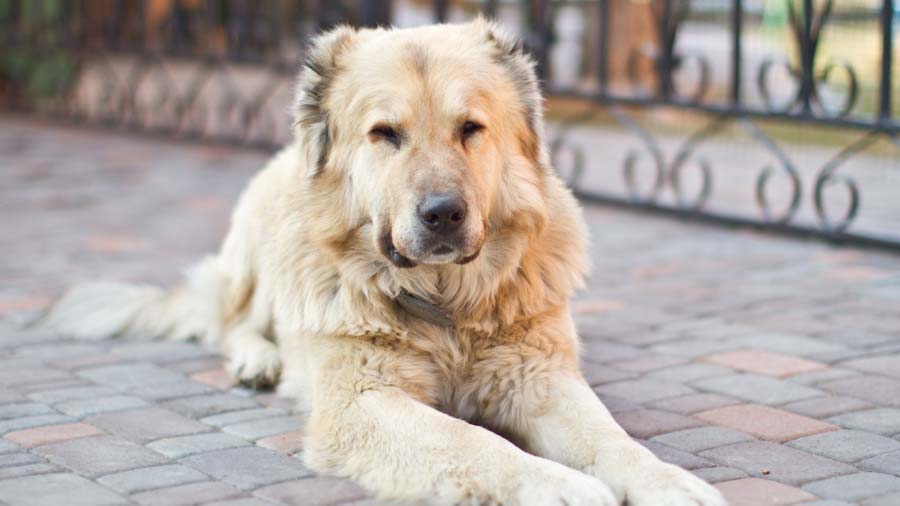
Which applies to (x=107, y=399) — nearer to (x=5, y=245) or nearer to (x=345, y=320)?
(x=345, y=320)

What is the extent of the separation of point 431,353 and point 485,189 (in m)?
0.52

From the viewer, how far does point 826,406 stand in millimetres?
3910

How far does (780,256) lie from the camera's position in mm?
6418

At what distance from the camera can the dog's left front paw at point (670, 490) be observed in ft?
9.43

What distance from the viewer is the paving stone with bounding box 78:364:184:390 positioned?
430 cm

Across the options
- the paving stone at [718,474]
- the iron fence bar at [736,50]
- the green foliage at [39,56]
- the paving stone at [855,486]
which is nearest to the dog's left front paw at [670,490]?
the paving stone at [718,474]

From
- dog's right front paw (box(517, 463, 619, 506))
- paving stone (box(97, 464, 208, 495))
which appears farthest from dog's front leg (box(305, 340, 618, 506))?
paving stone (box(97, 464, 208, 495))

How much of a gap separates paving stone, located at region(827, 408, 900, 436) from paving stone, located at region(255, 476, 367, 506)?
1.54 m

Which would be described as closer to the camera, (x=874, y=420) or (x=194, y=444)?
(x=194, y=444)

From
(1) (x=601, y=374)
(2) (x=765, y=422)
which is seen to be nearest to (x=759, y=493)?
(2) (x=765, y=422)

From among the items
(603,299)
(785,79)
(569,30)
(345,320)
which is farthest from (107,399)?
(569,30)

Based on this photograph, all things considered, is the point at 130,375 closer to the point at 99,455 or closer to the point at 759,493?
the point at 99,455

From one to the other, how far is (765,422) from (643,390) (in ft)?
1.66

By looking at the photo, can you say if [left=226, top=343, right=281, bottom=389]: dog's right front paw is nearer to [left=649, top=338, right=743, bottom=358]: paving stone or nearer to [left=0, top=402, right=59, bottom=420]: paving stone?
[left=0, top=402, right=59, bottom=420]: paving stone
